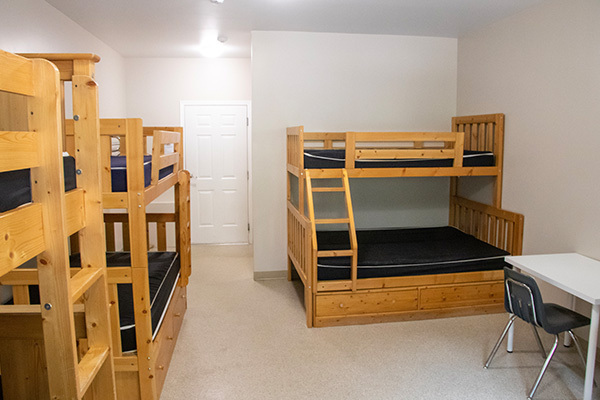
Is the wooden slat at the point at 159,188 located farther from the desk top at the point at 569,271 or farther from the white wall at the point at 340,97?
the desk top at the point at 569,271

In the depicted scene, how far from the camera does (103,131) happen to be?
2.25 meters

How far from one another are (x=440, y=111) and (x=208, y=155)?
298 cm

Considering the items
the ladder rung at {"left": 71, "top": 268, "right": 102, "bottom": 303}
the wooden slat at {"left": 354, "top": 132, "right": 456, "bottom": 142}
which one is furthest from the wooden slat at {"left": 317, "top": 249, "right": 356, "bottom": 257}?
the ladder rung at {"left": 71, "top": 268, "right": 102, "bottom": 303}

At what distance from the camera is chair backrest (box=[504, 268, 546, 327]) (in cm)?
255

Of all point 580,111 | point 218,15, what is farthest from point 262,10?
point 580,111

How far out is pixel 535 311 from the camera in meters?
2.57

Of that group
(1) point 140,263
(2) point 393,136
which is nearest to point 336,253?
(2) point 393,136

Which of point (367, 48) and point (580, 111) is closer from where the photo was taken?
point (580, 111)

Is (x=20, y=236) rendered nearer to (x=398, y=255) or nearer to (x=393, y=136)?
(x=393, y=136)

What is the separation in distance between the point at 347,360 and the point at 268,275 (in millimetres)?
1850

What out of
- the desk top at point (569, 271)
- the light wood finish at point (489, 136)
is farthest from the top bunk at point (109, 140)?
the light wood finish at point (489, 136)

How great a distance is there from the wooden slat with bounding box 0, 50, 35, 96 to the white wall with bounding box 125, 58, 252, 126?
482cm

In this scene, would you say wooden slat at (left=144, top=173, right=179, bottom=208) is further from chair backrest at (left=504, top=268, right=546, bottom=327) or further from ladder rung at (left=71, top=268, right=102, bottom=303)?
chair backrest at (left=504, top=268, right=546, bottom=327)

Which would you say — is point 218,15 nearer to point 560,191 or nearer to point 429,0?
point 429,0
